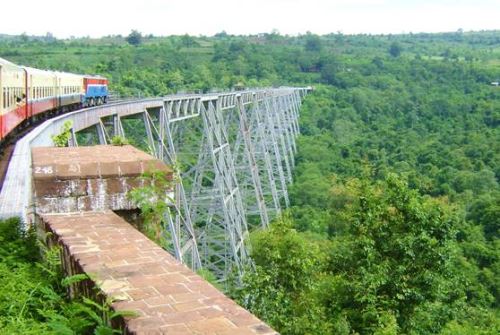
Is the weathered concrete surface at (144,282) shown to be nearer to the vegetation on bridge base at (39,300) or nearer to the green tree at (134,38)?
the vegetation on bridge base at (39,300)

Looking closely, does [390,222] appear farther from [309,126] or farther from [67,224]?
[309,126]

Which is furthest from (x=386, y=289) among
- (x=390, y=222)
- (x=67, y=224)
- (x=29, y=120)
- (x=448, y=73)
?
(x=448, y=73)

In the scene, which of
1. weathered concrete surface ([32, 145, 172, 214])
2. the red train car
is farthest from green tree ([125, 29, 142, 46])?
weathered concrete surface ([32, 145, 172, 214])

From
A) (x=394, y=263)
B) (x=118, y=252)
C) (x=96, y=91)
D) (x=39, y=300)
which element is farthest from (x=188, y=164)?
(x=39, y=300)

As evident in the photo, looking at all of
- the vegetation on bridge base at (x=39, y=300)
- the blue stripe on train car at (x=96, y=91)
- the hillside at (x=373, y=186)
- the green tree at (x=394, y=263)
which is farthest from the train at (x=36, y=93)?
the vegetation on bridge base at (x=39, y=300)

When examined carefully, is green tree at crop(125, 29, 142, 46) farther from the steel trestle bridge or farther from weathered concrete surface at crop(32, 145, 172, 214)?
weathered concrete surface at crop(32, 145, 172, 214)

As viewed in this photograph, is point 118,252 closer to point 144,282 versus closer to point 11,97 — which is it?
point 144,282
